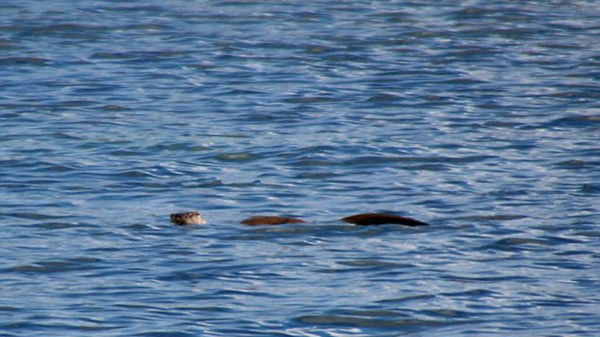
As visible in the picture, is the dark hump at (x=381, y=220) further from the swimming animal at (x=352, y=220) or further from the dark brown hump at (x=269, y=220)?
the dark brown hump at (x=269, y=220)

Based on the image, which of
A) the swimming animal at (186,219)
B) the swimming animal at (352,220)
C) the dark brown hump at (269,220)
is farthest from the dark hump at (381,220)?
the swimming animal at (186,219)

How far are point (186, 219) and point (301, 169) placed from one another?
2241 mm

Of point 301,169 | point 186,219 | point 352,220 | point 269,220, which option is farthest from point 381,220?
point 301,169

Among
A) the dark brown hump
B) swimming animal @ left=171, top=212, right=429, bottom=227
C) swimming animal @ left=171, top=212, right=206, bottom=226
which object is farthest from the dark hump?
swimming animal @ left=171, top=212, right=206, bottom=226

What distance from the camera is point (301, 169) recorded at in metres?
11.8

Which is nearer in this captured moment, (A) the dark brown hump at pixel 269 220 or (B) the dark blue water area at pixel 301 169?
(B) the dark blue water area at pixel 301 169

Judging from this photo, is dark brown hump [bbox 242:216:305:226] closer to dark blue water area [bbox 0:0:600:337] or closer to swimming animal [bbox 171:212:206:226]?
dark blue water area [bbox 0:0:600:337]

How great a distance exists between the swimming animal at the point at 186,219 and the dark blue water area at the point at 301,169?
71 millimetres

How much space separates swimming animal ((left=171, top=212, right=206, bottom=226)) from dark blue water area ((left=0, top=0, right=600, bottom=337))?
71 millimetres

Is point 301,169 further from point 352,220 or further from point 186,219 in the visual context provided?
point 186,219

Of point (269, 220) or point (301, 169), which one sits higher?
point (269, 220)

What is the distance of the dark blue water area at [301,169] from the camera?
7844 mm

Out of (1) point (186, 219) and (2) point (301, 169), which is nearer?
(1) point (186, 219)

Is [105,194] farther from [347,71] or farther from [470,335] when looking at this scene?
[347,71]
